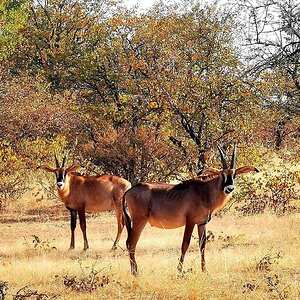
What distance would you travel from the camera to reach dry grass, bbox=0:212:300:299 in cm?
898

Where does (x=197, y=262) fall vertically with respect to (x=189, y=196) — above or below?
below

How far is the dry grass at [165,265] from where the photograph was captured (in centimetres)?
898

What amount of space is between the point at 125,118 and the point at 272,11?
27.8 feet

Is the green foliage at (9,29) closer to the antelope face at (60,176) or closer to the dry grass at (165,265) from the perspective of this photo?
the antelope face at (60,176)

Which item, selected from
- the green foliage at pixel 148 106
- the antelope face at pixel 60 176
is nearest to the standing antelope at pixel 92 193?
the antelope face at pixel 60 176

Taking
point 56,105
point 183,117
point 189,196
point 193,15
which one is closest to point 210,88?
point 183,117

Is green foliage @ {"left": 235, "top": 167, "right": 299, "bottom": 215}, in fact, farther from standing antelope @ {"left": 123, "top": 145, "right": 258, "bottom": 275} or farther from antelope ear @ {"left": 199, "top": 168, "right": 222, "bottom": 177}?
standing antelope @ {"left": 123, "top": 145, "right": 258, "bottom": 275}

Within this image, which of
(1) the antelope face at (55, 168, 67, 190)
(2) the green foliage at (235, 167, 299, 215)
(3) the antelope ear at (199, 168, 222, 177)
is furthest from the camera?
(2) the green foliage at (235, 167, 299, 215)

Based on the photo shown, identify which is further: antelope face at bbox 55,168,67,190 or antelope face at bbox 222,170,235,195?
antelope face at bbox 55,168,67,190

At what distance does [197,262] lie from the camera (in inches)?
448

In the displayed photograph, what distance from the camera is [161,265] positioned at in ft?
36.0

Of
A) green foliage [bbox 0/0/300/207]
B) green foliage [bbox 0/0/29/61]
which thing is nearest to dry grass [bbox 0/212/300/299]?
green foliage [bbox 0/0/300/207]

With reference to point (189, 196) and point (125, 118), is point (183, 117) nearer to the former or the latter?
point (125, 118)

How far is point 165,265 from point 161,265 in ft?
0.34
